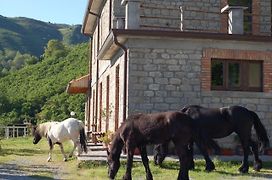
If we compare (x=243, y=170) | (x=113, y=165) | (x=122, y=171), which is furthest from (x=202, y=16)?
(x=113, y=165)

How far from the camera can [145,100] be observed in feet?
48.6

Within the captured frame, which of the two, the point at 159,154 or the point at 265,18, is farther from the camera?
the point at 265,18

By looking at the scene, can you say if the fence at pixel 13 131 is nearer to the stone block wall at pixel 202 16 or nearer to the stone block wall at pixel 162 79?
the stone block wall at pixel 202 16

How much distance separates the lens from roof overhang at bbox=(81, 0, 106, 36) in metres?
22.8

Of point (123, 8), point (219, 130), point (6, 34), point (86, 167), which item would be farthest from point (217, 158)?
point (6, 34)

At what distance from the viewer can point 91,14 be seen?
961 inches

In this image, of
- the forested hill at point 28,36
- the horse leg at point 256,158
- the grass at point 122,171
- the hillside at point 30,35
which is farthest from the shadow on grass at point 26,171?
the hillside at point 30,35

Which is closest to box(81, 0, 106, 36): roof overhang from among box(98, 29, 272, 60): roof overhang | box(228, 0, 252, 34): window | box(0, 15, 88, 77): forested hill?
box(228, 0, 252, 34): window

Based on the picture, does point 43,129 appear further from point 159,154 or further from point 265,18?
point 265,18

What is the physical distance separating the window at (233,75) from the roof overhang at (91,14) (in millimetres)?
8161

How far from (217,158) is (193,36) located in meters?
3.72

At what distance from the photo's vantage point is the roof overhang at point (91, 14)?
22.8 metres

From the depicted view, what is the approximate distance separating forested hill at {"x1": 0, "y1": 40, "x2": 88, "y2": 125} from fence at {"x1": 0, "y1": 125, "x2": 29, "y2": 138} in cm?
269

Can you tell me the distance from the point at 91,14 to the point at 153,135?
50.6ft
